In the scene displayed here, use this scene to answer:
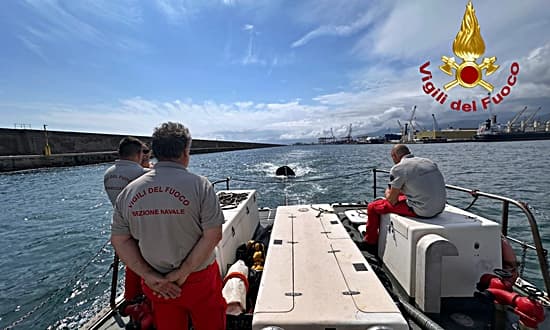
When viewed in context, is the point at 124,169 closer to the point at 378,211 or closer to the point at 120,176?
the point at 120,176

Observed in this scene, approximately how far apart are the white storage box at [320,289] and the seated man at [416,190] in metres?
0.83

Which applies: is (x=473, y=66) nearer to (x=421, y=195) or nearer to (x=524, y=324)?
(x=421, y=195)

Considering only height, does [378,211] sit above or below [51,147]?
below

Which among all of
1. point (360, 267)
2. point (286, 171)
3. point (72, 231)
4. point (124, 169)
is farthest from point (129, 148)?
point (286, 171)

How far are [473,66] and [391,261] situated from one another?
4.25 meters

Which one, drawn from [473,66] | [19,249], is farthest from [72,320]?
[473,66]

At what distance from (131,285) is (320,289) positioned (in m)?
1.85

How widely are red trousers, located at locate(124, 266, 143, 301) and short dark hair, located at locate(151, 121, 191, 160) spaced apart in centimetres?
163

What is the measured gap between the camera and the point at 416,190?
9.53 ft

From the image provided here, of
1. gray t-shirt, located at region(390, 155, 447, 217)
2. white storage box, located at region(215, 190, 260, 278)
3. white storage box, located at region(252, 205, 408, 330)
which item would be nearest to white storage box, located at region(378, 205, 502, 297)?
gray t-shirt, located at region(390, 155, 447, 217)

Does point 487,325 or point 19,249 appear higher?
point 487,325

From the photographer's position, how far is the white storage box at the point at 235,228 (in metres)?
2.75

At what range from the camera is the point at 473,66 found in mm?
4914

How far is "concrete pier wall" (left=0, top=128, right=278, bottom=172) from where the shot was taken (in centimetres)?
2678
